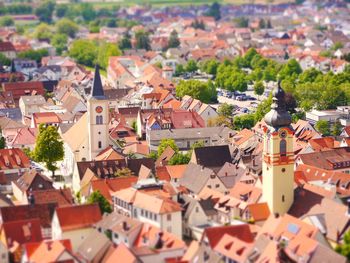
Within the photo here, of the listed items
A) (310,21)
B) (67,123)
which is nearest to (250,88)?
(67,123)

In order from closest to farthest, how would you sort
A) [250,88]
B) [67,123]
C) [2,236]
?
[2,236] < [67,123] < [250,88]

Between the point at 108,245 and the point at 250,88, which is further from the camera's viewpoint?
the point at 250,88

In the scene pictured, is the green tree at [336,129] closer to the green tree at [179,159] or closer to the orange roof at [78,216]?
the green tree at [179,159]

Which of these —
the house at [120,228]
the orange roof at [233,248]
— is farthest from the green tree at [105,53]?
the orange roof at [233,248]

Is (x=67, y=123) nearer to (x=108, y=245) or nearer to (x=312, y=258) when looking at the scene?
(x=108, y=245)

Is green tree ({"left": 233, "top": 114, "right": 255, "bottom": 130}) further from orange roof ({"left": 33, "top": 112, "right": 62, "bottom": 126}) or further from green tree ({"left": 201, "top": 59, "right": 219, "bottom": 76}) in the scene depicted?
green tree ({"left": 201, "top": 59, "right": 219, "bottom": 76})

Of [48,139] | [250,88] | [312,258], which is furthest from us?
[250,88]

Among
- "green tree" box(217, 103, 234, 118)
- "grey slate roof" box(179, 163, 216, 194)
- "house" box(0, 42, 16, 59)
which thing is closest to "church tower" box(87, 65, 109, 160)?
"grey slate roof" box(179, 163, 216, 194)
